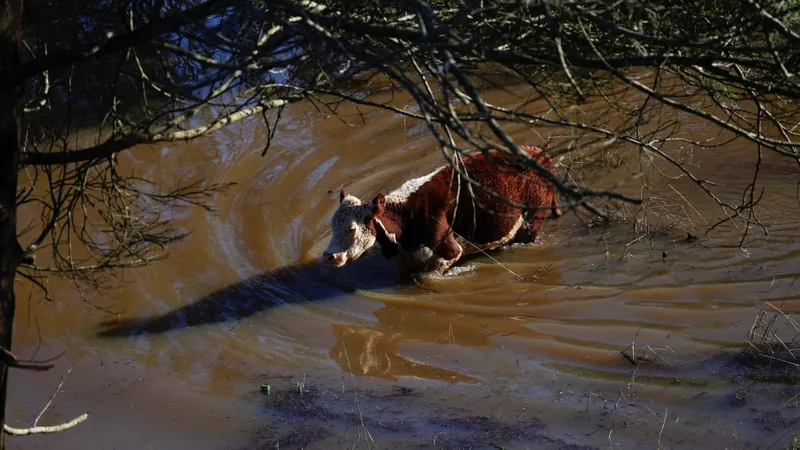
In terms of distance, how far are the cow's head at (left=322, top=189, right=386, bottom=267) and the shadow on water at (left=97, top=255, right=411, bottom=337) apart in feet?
1.52

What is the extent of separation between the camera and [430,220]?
848 cm

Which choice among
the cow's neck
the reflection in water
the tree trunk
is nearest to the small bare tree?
the tree trunk

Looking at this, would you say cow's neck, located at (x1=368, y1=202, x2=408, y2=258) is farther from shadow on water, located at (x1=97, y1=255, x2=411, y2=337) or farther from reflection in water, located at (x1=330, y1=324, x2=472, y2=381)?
reflection in water, located at (x1=330, y1=324, x2=472, y2=381)

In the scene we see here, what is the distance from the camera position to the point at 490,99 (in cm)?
1259

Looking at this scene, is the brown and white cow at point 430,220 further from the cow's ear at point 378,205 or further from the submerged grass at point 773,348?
the submerged grass at point 773,348

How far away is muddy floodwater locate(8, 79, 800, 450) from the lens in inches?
242

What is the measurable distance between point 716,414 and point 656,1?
301 centimetres

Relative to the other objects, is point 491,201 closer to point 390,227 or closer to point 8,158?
point 390,227

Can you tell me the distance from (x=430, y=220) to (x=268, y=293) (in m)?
1.68

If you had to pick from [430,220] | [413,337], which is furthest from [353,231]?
[413,337]

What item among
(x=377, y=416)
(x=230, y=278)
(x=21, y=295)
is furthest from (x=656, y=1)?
(x=21, y=295)

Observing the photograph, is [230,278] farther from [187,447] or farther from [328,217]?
[187,447]

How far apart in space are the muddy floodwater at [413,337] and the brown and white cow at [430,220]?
326 millimetres

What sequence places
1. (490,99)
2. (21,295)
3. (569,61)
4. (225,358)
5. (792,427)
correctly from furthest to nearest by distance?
(490,99)
(21,295)
(225,358)
(792,427)
(569,61)
